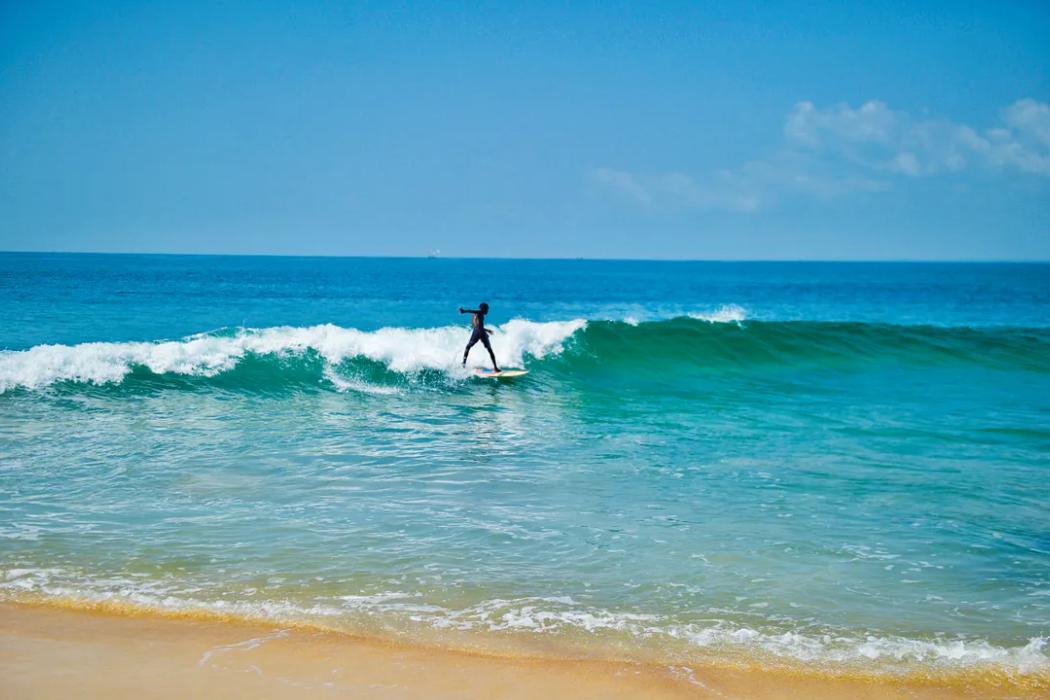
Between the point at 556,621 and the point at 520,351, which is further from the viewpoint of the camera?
the point at 520,351

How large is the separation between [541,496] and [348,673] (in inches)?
153

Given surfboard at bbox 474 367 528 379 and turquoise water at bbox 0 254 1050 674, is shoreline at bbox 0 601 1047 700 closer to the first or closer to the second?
turquoise water at bbox 0 254 1050 674

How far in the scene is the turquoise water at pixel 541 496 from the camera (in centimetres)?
579

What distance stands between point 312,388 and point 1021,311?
4346 centimetres

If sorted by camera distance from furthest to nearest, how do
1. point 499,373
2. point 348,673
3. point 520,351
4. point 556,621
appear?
point 520,351
point 499,373
point 556,621
point 348,673

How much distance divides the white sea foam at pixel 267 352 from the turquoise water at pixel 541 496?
8 centimetres

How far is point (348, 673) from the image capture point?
4.88m

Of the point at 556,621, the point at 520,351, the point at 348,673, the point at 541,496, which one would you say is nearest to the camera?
the point at 348,673

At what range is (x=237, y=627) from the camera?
5465 millimetres

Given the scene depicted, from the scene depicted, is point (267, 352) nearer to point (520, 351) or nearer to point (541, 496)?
point (520, 351)

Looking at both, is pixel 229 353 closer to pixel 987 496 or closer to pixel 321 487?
pixel 321 487

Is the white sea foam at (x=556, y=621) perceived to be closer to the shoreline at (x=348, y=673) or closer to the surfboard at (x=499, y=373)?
the shoreline at (x=348, y=673)

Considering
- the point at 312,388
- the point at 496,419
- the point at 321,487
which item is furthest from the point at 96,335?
the point at 321,487

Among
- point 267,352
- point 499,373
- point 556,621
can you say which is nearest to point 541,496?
point 556,621
